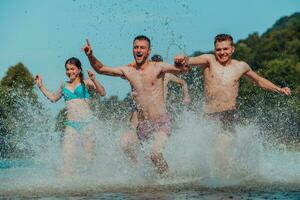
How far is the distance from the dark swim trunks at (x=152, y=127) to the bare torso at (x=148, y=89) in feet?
0.23

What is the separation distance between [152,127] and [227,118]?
3.15 ft

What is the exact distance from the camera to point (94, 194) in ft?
22.5

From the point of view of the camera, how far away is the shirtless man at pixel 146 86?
884cm

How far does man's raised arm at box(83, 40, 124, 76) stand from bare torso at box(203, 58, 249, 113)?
1.15 metres

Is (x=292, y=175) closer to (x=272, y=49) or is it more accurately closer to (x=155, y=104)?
(x=155, y=104)

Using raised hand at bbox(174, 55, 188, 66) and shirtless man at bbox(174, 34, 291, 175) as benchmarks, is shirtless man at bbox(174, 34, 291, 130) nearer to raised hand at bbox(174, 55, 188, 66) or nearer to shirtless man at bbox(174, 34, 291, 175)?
shirtless man at bbox(174, 34, 291, 175)

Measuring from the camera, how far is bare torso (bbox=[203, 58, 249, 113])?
9.02 meters

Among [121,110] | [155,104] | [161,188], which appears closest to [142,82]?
[155,104]

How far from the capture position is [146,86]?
351 inches

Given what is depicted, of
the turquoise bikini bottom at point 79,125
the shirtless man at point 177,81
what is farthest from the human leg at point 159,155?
the shirtless man at point 177,81

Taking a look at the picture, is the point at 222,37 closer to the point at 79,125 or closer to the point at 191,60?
the point at 191,60

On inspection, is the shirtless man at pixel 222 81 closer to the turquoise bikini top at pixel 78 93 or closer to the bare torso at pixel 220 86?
the bare torso at pixel 220 86

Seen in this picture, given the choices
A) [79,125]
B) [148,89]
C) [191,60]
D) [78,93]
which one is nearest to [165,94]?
[78,93]

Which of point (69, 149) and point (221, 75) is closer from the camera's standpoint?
point (221, 75)
